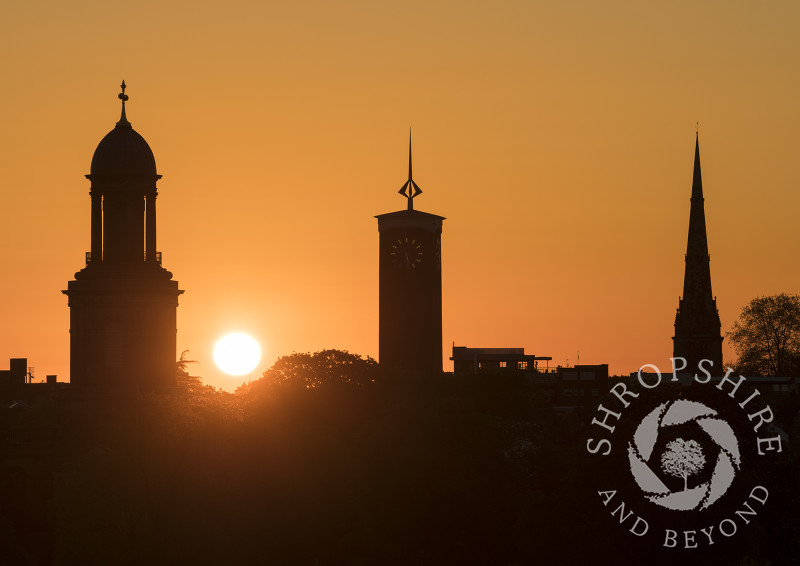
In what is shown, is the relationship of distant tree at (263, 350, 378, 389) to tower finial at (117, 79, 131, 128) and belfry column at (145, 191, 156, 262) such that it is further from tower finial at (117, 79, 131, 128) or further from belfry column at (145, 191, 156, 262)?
tower finial at (117, 79, 131, 128)

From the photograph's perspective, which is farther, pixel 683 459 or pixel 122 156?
pixel 122 156

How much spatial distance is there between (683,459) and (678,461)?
0.31 metres

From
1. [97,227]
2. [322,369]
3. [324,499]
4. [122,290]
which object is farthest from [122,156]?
[324,499]

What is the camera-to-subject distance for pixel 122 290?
499 feet

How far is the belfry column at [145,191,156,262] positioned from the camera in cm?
15425

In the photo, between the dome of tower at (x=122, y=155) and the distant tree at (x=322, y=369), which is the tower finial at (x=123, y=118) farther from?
the distant tree at (x=322, y=369)

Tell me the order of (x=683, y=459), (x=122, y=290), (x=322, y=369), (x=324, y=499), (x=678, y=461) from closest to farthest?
(x=678, y=461)
(x=683, y=459)
(x=324, y=499)
(x=122, y=290)
(x=322, y=369)

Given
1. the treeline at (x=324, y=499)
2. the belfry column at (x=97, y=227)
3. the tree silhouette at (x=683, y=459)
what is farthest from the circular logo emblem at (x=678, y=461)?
the belfry column at (x=97, y=227)

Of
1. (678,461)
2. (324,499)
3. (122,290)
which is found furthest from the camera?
(122,290)

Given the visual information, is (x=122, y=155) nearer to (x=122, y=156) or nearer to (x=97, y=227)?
(x=122, y=156)

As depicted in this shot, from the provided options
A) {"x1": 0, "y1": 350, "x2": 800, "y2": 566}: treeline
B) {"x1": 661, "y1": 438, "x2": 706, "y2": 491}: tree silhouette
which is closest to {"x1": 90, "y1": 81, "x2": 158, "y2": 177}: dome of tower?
{"x1": 0, "y1": 350, "x2": 800, "y2": 566}: treeline

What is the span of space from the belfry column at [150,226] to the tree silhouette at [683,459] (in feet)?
195

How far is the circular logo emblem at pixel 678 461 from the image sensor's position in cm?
9931

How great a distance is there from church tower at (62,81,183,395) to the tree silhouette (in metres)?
55.9
